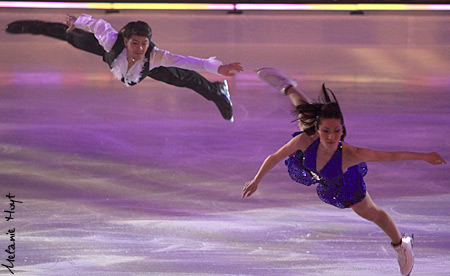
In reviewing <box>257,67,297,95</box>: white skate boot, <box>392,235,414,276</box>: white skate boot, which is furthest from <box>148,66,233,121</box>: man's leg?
<box>392,235,414,276</box>: white skate boot

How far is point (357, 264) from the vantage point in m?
4.92

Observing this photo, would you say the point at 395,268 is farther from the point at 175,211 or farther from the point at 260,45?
the point at 260,45

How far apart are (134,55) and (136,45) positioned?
7cm

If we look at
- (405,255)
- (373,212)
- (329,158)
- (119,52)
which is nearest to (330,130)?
(329,158)

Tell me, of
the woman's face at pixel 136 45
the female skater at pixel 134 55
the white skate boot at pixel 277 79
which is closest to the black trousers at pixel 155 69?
the female skater at pixel 134 55

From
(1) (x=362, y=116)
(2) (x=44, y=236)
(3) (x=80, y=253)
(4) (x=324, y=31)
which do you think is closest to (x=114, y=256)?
(3) (x=80, y=253)

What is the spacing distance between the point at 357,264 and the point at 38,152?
258cm

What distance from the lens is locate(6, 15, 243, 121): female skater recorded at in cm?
453

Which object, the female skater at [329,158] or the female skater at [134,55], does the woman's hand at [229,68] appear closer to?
the female skater at [134,55]

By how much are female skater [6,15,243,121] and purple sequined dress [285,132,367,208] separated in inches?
23.8

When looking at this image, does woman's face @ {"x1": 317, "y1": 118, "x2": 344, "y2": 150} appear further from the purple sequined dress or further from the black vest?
the black vest

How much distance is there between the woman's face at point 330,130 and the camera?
403cm

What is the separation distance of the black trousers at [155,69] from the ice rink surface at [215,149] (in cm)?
96

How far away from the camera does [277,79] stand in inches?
179
